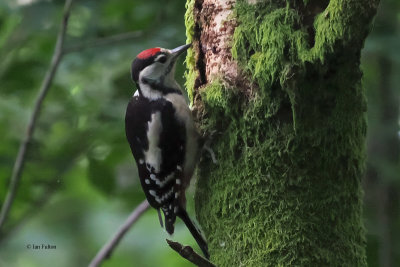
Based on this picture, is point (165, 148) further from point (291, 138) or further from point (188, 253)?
point (188, 253)

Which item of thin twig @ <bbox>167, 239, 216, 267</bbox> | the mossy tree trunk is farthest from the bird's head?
thin twig @ <bbox>167, 239, 216, 267</bbox>

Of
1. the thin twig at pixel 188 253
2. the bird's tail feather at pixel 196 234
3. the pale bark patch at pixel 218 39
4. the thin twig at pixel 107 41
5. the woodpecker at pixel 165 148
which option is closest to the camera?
the thin twig at pixel 188 253

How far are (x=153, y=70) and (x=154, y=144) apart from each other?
0.44 meters

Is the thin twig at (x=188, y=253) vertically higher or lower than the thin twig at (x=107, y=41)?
lower

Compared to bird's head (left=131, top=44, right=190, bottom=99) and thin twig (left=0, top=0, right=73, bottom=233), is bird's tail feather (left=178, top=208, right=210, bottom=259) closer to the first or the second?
bird's head (left=131, top=44, right=190, bottom=99)

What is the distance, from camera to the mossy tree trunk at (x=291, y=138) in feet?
6.73

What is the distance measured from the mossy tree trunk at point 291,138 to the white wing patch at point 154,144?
0.48m

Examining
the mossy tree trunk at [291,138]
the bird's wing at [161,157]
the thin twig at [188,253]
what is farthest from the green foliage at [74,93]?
the thin twig at [188,253]

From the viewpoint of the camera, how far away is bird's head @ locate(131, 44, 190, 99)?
9.55ft

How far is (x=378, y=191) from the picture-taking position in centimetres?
410

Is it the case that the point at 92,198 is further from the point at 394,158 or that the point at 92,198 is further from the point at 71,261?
the point at 394,158

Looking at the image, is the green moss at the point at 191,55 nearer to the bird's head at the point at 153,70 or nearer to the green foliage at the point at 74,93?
the bird's head at the point at 153,70

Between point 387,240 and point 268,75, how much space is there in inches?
83.4

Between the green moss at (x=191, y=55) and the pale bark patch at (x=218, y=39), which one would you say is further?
the green moss at (x=191, y=55)
